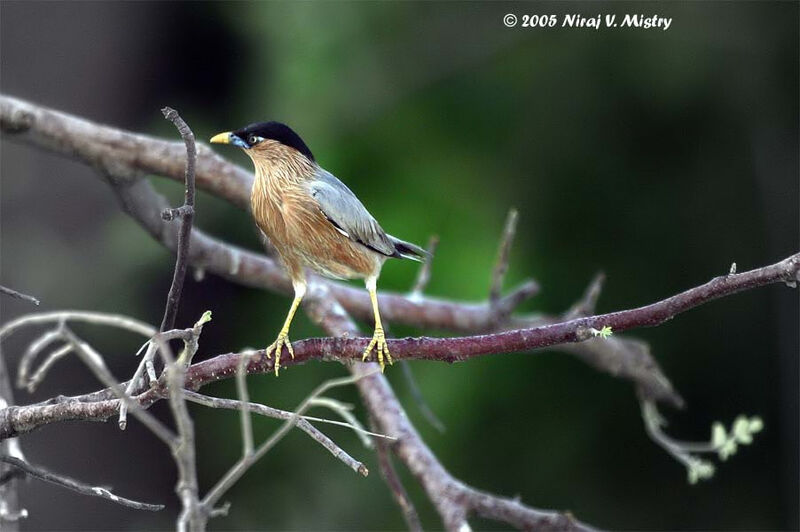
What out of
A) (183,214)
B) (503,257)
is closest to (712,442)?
(503,257)

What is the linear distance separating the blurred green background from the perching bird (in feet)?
7.44

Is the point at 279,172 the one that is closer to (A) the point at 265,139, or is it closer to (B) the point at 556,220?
(A) the point at 265,139

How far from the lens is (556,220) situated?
15.0 feet

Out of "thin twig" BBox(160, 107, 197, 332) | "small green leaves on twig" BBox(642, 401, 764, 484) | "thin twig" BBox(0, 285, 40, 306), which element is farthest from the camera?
"small green leaves on twig" BBox(642, 401, 764, 484)

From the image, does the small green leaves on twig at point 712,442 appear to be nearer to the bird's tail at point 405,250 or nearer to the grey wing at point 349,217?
the bird's tail at point 405,250

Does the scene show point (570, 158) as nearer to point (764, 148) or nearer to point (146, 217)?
point (764, 148)

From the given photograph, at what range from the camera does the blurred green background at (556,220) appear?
4469 mm

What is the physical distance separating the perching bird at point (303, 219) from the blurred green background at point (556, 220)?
2.27m

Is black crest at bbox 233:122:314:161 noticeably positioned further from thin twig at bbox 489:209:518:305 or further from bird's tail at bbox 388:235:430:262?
thin twig at bbox 489:209:518:305

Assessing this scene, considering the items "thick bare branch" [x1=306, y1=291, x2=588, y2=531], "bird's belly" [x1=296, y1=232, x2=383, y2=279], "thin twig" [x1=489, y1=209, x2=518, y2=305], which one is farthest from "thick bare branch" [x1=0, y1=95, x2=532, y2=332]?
"bird's belly" [x1=296, y1=232, x2=383, y2=279]

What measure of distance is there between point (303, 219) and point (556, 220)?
2.79m

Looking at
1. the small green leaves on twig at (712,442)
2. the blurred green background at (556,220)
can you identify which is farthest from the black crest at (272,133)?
the blurred green background at (556,220)

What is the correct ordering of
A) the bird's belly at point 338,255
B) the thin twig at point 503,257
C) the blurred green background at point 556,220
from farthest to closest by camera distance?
the blurred green background at point 556,220
the thin twig at point 503,257
the bird's belly at point 338,255

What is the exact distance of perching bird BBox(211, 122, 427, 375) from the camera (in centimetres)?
192
